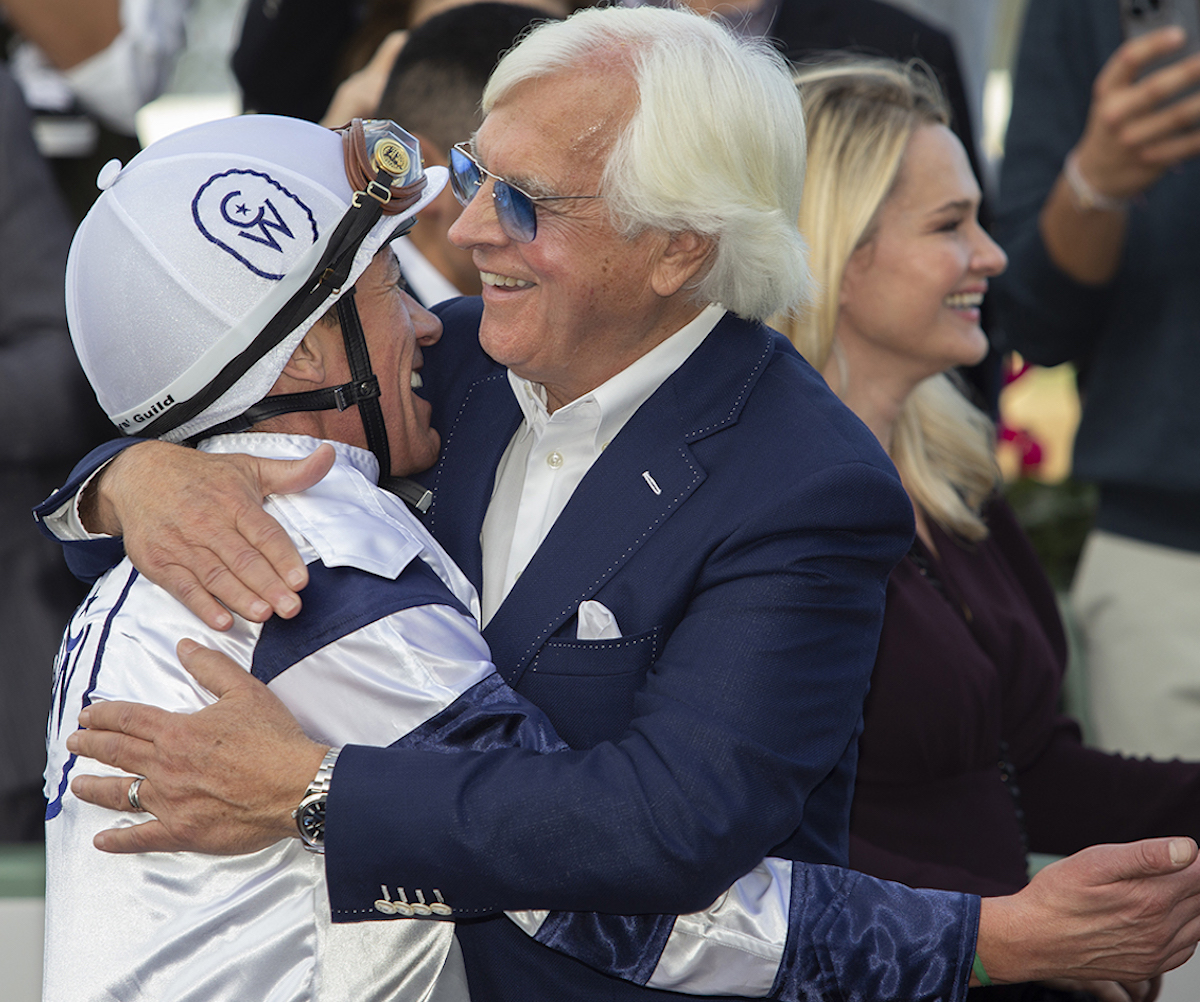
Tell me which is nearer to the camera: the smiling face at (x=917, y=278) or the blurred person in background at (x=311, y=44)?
the smiling face at (x=917, y=278)

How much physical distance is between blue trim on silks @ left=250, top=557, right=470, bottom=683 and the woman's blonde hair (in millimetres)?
1343

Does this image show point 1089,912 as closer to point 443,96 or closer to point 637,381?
point 637,381

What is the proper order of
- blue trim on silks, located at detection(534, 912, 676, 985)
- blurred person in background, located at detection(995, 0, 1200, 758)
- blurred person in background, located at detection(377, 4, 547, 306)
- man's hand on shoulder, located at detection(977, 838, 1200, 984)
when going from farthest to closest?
blurred person in background, located at detection(995, 0, 1200, 758), blurred person in background, located at detection(377, 4, 547, 306), man's hand on shoulder, located at detection(977, 838, 1200, 984), blue trim on silks, located at detection(534, 912, 676, 985)

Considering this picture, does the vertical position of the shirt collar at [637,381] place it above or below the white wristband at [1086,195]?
above

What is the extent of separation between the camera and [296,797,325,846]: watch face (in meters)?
1.83

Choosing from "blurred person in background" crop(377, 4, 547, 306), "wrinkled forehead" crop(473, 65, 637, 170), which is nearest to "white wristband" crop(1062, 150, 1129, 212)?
"blurred person in background" crop(377, 4, 547, 306)

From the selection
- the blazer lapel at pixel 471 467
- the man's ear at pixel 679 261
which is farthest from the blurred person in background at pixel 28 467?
the man's ear at pixel 679 261

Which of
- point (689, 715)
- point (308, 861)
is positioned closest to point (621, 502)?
point (689, 715)

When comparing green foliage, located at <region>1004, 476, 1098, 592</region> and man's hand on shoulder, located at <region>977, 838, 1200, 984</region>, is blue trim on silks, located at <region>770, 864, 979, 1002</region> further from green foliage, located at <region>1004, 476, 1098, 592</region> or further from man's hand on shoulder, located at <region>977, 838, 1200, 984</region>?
green foliage, located at <region>1004, 476, 1098, 592</region>

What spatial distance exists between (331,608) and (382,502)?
0.25m

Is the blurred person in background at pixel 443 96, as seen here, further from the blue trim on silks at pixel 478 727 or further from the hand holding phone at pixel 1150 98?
the blue trim on silks at pixel 478 727

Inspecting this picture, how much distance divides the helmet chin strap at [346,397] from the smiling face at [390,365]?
15 mm

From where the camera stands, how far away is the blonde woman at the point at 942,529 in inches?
110

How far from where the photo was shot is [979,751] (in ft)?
9.31
